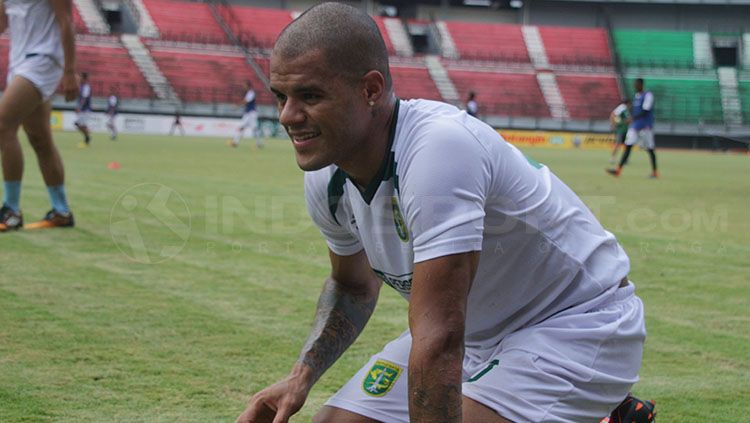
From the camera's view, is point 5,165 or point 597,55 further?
point 597,55

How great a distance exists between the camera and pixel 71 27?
8.17m

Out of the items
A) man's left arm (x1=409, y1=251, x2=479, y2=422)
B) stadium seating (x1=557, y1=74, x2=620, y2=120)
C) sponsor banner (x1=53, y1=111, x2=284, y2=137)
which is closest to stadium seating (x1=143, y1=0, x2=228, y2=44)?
sponsor banner (x1=53, y1=111, x2=284, y2=137)

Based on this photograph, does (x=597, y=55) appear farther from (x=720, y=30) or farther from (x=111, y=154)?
(x=111, y=154)

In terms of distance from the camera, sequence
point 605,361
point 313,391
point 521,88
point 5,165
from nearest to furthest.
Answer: point 605,361 → point 313,391 → point 5,165 → point 521,88

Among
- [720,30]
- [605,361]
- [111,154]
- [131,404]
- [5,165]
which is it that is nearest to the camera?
[605,361]

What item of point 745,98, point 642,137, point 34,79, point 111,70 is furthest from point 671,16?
point 34,79

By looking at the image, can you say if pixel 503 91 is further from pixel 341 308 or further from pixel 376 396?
pixel 376 396

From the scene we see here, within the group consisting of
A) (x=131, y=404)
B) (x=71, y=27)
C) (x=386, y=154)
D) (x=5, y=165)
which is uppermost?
(x=386, y=154)

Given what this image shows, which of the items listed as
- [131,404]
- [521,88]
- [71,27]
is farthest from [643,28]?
[131,404]

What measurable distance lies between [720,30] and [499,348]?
63.8 m

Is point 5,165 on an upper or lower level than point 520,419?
lower

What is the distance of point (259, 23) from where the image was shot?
56.3 meters

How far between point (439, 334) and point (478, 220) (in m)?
0.29

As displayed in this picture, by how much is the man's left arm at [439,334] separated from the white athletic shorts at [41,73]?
6.61 metres
